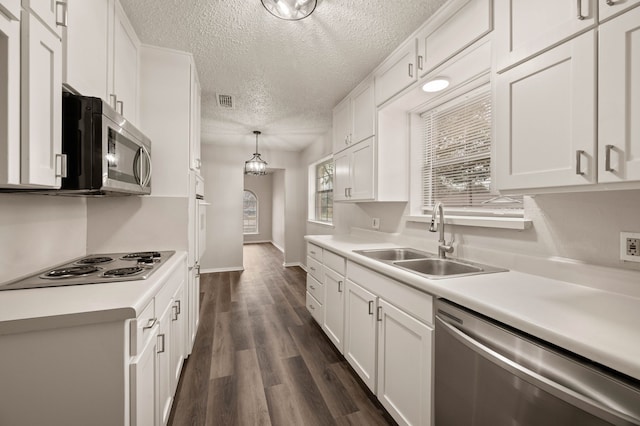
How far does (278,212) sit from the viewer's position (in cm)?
836

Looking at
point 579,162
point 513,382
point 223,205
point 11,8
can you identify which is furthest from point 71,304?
point 223,205

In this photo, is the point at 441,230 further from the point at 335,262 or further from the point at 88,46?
the point at 88,46

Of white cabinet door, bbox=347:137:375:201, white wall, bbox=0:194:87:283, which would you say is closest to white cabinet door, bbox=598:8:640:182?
white cabinet door, bbox=347:137:375:201

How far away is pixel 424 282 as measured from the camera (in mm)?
1250

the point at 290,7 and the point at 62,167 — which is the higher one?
the point at 290,7

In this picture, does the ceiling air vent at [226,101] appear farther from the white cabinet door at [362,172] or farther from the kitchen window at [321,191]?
the kitchen window at [321,191]

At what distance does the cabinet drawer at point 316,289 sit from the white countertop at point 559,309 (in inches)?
53.4

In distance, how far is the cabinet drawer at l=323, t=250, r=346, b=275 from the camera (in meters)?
2.19

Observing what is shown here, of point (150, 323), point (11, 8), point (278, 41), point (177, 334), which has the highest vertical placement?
point (278, 41)

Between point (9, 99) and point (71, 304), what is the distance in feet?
2.25

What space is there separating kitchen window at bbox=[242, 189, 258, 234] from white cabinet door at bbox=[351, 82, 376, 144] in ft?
22.3

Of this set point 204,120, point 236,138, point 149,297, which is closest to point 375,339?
point 149,297

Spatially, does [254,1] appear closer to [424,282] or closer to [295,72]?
[295,72]

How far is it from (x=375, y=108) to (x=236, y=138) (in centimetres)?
316
